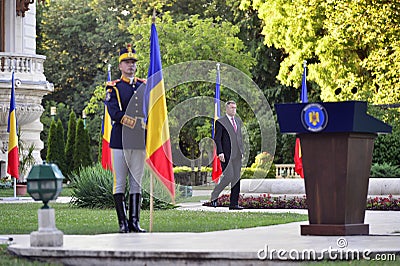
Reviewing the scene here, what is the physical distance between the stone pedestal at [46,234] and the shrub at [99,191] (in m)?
9.65

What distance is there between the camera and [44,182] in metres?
10.8

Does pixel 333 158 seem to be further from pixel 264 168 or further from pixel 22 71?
pixel 22 71

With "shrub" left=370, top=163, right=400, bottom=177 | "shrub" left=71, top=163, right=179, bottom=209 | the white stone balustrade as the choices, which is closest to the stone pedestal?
"shrub" left=71, top=163, right=179, bottom=209

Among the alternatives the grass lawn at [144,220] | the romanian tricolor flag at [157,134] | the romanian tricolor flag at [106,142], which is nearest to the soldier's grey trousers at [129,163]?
the romanian tricolor flag at [157,134]

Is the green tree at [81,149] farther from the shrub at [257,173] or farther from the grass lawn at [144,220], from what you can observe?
the grass lawn at [144,220]

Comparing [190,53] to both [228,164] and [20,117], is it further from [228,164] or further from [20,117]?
[228,164]

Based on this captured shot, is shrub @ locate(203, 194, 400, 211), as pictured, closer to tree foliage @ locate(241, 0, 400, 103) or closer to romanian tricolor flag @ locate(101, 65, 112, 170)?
romanian tricolor flag @ locate(101, 65, 112, 170)

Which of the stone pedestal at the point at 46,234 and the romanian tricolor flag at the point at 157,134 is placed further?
the romanian tricolor flag at the point at 157,134

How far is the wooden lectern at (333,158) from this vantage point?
12469 millimetres

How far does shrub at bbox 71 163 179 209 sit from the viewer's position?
21.0 m

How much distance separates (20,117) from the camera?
113 feet

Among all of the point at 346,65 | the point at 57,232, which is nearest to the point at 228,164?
the point at 57,232

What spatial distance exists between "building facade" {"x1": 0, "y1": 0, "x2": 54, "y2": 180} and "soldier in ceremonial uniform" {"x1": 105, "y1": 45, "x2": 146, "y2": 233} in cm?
2006

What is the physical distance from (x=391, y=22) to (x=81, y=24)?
31.4 m
